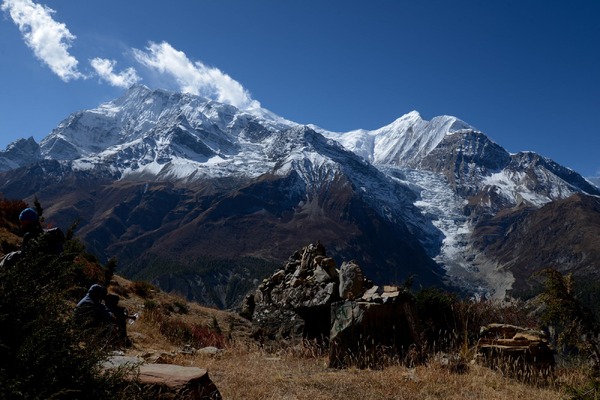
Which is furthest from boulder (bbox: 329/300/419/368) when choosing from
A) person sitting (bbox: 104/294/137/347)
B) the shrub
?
the shrub

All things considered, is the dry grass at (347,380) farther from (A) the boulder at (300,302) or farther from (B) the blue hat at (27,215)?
(B) the blue hat at (27,215)

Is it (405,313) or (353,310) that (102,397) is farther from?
(405,313)

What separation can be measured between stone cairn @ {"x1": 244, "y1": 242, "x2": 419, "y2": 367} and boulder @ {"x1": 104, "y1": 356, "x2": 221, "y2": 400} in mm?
4234

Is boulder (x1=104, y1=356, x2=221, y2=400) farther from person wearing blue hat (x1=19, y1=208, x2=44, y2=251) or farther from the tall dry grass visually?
person wearing blue hat (x1=19, y1=208, x2=44, y2=251)

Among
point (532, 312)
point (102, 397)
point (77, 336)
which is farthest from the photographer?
point (532, 312)

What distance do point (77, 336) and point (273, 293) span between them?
1010 cm

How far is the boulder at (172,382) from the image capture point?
21.3ft

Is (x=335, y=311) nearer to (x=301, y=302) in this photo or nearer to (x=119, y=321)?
(x=301, y=302)

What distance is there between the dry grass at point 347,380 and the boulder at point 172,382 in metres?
0.89

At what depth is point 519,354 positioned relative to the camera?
10.3m

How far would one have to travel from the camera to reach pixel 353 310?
37.1ft

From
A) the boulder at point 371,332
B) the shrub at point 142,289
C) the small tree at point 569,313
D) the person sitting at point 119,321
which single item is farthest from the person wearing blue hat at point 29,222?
the shrub at point 142,289

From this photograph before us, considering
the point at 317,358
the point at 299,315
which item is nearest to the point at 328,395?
the point at 317,358

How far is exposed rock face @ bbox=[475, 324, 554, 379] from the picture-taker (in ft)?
32.4
